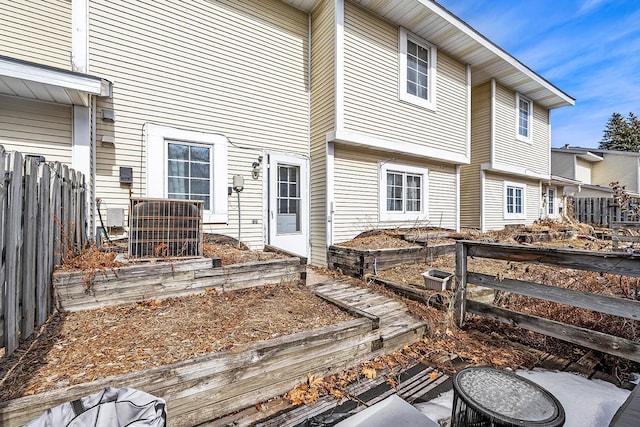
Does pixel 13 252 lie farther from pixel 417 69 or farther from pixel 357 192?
pixel 417 69

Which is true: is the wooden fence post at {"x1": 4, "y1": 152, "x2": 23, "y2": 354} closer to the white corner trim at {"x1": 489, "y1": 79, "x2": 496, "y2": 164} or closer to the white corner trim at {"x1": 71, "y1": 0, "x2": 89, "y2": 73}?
the white corner trim at {"x1": 71, "y1": 0, "x2": 89, "y2": 73}

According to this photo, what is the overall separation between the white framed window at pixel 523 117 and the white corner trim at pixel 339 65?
8409 millimetres

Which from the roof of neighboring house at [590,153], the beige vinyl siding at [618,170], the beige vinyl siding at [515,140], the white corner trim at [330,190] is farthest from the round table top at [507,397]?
the beige vinyl siding at [618,170]

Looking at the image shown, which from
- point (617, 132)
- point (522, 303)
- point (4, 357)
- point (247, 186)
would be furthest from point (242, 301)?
point (617, 132)

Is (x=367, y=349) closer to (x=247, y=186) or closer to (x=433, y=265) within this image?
(x=433, y=265)

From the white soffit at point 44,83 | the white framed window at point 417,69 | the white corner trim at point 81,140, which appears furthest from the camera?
the white framed window at point 417,69

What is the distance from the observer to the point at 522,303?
3873 millimetres

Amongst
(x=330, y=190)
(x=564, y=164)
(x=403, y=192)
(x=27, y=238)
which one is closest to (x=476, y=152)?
(x=403, y=192)

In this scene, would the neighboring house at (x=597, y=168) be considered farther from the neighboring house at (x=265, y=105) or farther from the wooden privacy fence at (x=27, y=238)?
the wooden privacy fence at (x=27, y=238)

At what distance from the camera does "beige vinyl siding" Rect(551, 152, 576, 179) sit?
684 inches

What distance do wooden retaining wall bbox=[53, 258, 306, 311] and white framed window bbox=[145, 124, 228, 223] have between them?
2.03 meters

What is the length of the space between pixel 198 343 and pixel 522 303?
4144mm

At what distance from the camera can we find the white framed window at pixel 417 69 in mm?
7168

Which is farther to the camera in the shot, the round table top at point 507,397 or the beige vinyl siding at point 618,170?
the beige vinyl siding at point 618,170
